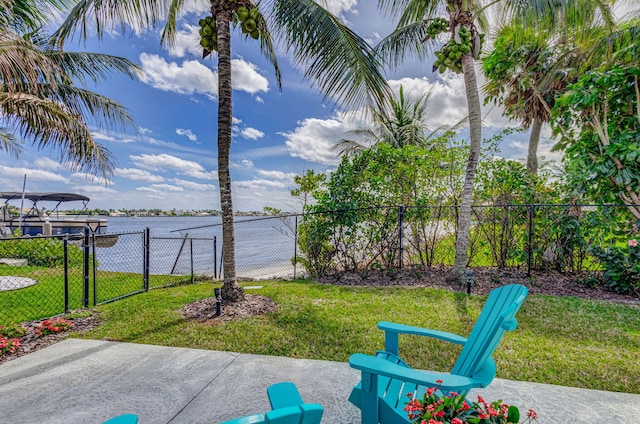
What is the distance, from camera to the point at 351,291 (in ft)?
17.3

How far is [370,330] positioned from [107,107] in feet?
27.8

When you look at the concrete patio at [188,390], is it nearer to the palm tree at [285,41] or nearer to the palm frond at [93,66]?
the palm tree at [285,41]

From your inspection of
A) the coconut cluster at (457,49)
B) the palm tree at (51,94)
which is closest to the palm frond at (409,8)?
the coconut cluster at (457,49)

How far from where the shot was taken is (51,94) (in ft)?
22.3

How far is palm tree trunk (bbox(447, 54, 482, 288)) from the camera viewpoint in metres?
5.26

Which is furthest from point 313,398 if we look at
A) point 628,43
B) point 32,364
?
point 628,43

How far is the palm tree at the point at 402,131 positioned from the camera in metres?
14.4

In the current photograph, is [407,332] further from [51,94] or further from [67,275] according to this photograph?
[51,94]

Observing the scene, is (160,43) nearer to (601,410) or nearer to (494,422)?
(494,422)

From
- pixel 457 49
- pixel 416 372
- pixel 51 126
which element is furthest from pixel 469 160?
pixel 51 126

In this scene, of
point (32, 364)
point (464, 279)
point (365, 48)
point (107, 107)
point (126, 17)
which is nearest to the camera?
point (32, 364)

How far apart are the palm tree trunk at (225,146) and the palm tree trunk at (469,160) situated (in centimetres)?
371

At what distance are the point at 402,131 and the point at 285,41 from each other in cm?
1120

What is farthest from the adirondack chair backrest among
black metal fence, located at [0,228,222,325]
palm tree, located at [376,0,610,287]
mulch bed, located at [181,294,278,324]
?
black metal fence, located at [0,228,222,325]
